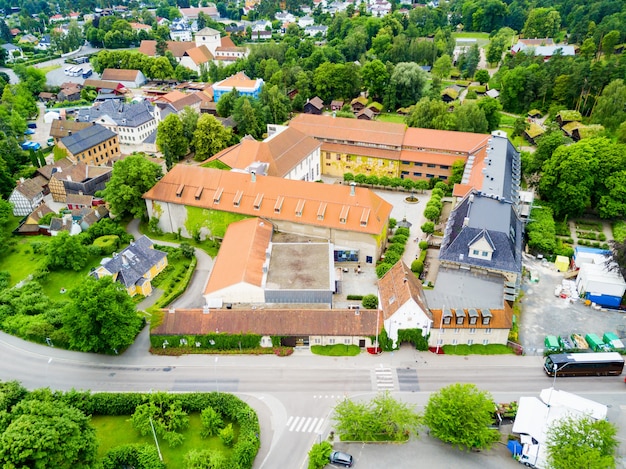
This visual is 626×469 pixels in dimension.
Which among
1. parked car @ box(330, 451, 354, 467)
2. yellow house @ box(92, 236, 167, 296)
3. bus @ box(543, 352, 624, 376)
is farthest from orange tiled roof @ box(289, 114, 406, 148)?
parked car @ box(330, 451, 354, 467)

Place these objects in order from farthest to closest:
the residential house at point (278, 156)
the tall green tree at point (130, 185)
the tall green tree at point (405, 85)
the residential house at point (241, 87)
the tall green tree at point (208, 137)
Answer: the residential house at point (241, 87) < the tall green tree at point (405, 85) < the tall green tree at point (208, 137) < the residential house at point (278, 156) < the tall green tree at point (130, 185)

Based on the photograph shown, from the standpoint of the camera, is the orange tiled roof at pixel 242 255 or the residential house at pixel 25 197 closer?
the orange tiled roof at pixel 242 255

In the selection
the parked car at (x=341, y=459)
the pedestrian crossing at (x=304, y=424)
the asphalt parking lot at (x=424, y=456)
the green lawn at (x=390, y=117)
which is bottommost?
the green lawn at (x=390, y=117)

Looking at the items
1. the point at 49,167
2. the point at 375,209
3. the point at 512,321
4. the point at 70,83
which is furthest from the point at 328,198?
the point at 70,83

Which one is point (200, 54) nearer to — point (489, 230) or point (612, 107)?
point (612, 107)

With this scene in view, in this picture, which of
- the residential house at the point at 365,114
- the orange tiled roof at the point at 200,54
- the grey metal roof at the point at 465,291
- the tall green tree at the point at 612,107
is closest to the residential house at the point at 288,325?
the grey metal roof at the point at 465,291

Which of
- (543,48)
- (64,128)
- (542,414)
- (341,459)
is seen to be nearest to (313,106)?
(64,128)

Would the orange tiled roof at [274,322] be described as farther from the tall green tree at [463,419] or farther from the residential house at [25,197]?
the residential house at [25,197]
